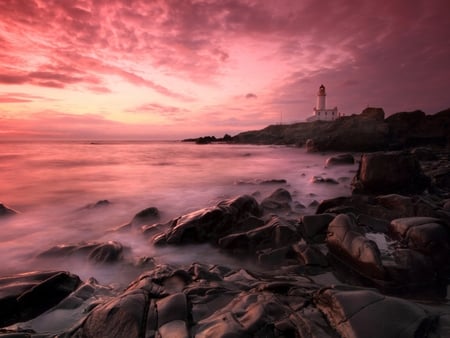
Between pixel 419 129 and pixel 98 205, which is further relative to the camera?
pixel 419 129

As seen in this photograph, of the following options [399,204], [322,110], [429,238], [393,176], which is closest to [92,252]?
[429,238]

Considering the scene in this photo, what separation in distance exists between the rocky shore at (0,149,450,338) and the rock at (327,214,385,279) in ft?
0.05

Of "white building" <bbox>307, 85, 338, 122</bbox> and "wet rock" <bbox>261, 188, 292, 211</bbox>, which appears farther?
"white building" <bbox>307, 85, 338, 122</bbox>

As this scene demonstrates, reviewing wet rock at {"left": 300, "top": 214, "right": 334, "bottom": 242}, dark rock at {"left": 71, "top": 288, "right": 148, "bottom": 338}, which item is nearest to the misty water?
dark rock at {"left": 71, "top": 288, "right": 148, "bottom": 338}

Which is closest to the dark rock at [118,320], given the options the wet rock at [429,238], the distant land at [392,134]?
the wet rock at [429,238]

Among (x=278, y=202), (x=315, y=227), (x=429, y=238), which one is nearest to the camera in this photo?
(x=429, y=238)

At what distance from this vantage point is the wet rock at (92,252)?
4.00 m

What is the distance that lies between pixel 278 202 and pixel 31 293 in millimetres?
5252

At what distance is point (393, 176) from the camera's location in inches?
287

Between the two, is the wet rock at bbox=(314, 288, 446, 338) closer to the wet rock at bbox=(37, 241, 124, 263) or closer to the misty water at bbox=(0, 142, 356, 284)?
the misty water at bbox=(0, 142, 356, 284)

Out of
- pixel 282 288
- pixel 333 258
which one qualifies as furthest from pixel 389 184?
pixel 282 288

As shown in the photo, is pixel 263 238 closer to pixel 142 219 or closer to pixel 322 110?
pixel 142 219

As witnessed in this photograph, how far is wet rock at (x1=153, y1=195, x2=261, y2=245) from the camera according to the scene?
465 centimetres

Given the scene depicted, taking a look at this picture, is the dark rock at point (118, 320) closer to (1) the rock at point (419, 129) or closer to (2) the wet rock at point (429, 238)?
(2) the wet rock at point (429, 238)
